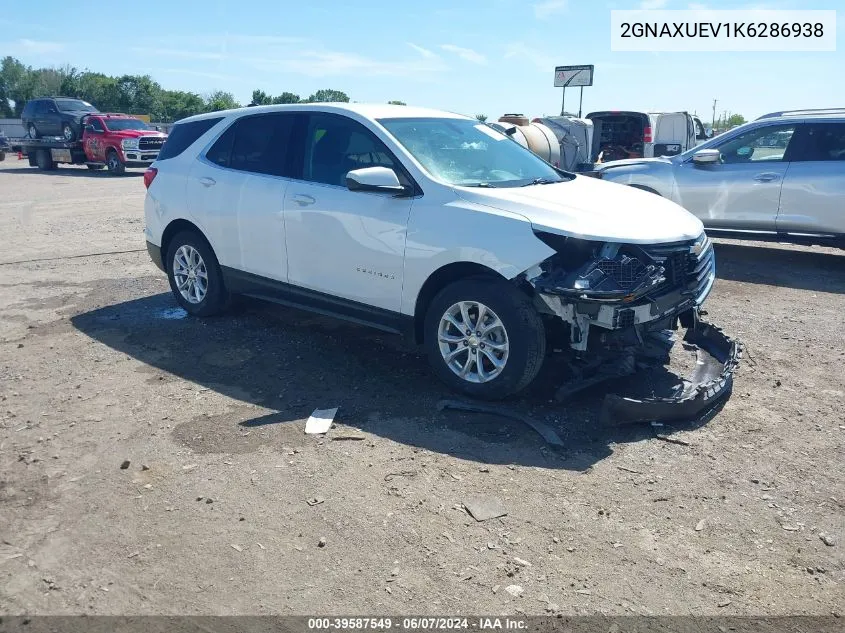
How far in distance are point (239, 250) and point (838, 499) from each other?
183 inches

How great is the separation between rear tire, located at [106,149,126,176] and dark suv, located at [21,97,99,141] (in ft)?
7.29

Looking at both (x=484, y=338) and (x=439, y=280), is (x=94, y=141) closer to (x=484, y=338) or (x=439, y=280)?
(x=439, y=280)

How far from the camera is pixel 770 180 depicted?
8.94 m

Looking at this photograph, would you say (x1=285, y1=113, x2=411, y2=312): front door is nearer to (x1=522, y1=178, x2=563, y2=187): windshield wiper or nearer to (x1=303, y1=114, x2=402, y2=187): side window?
(x1=303, y1=114, x2=402, y2=187): side window

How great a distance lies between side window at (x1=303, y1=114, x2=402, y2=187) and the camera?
5.20m

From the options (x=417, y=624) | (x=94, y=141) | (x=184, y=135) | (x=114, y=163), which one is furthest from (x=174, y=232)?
(x=94, y=141)

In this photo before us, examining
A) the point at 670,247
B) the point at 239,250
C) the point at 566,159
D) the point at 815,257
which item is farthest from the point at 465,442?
the point at 566,159

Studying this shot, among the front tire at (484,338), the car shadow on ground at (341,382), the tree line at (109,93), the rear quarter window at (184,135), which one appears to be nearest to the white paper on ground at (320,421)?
the car shadow on ground at (341,382)

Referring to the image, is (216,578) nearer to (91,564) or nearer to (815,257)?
(91,564)

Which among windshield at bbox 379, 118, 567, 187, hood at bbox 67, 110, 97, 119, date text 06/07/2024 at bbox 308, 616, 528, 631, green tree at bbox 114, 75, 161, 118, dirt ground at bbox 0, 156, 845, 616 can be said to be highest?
green tree at bbox 114, 75, 161, 118

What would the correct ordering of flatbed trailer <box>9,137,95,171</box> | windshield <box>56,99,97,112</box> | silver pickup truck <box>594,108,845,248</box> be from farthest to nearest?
windshield <box>56,99,97,112</box>
flatbed trailer <box>9,137,95,171</box>
silver pickup truck <box>594,108,845,248</box>

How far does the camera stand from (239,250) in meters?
6.03

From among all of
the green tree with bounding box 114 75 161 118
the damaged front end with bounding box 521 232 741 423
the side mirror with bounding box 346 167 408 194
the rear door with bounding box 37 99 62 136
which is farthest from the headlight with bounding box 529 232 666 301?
the green tree with bounding box 114 75 161 118

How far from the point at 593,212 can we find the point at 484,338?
106 cm
